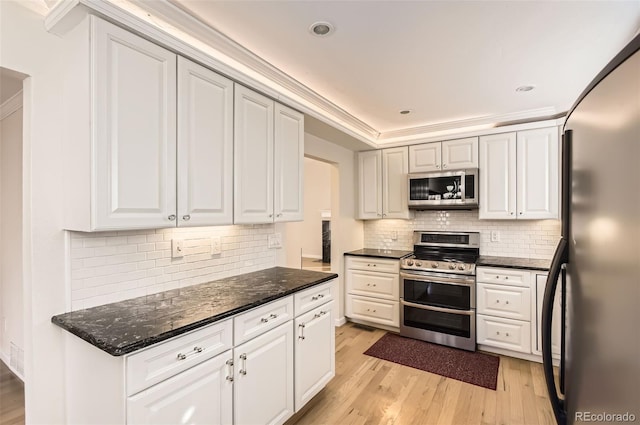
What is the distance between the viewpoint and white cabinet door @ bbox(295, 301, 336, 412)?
2.17 m

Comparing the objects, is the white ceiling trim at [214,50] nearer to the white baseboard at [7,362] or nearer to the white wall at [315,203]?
the white baseboard at [7,362]

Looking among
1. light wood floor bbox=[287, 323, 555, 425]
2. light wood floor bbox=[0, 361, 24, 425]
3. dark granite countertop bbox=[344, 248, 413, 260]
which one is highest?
dark granite countertop bbox=[344, 248, 413, 260]

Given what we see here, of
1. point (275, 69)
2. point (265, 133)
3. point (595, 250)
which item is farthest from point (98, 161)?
point (595, 250)

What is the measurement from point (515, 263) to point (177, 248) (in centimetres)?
327

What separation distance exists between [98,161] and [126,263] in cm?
67

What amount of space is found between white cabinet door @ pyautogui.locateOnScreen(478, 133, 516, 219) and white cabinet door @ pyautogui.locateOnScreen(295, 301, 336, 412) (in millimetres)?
2283

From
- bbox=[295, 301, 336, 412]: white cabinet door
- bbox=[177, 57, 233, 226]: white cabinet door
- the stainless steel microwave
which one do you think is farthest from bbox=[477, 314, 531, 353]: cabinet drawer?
bbox=[177, 57, 233, 226]: white cabinet door

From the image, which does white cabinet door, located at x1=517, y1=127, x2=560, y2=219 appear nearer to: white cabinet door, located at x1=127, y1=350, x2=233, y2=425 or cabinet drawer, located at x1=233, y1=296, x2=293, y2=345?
cabinet drawer, located at x1=233, y1=296, x2=293, y2=345

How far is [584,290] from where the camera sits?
66 centimetres

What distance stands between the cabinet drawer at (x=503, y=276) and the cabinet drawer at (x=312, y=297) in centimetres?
181

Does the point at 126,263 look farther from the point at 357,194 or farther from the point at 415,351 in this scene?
the point at 357,194

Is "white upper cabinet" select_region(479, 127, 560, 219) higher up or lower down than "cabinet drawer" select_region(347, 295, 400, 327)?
higher up

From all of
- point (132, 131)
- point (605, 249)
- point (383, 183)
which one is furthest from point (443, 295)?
point (132, 131)

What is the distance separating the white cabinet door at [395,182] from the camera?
4105 millimetres
